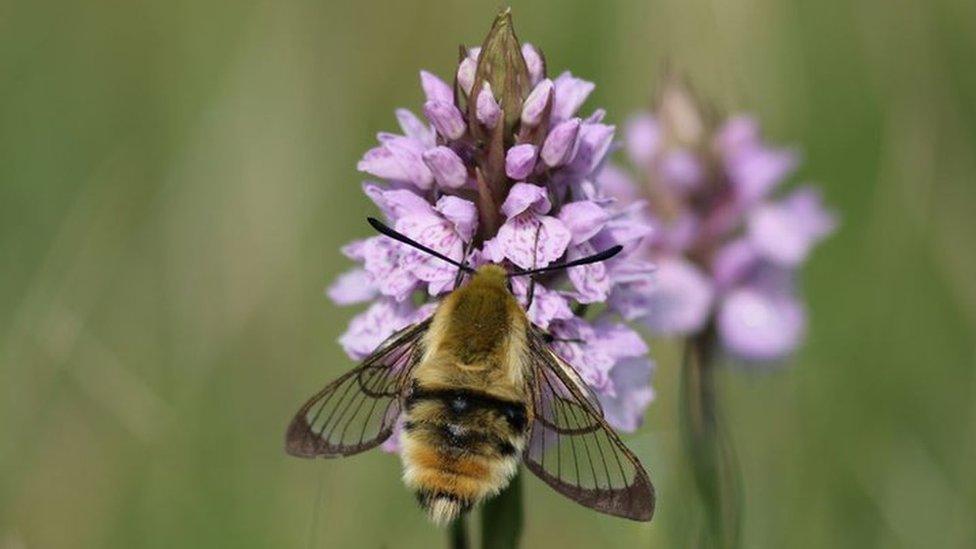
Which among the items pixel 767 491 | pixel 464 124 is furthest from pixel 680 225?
pixel 464 124

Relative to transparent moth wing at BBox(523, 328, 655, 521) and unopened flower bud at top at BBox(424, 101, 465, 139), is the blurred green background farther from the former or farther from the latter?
unopened flower bud at top at BBox(424, 101, 465, 139)

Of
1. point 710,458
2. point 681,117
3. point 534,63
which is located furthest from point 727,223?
point 534,63

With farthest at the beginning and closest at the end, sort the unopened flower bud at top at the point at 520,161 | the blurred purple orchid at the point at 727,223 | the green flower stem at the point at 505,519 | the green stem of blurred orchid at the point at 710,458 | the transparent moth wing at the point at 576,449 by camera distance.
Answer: the blurred purple orchid at the point at 727,223 → the green stem of blurred orchid at the point at 710,458 → the green flower stem at the point at 505,519 → the unopened flower bud at top at the point at 520,161 → the transparent moth wing at the point at 576,449

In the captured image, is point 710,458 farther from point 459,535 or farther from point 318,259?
point 318,259

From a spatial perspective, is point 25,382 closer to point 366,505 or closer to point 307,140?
point 366,505

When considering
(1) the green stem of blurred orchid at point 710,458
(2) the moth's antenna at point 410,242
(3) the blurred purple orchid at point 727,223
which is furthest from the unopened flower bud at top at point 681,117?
(2) the moth's antenna at point 410,242

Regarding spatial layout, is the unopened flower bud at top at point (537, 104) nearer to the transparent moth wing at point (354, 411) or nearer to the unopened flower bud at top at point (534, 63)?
the unopened flower bud at top at point (534, 63)

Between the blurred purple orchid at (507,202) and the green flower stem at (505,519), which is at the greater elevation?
the blurred purple orchid at (507,202)

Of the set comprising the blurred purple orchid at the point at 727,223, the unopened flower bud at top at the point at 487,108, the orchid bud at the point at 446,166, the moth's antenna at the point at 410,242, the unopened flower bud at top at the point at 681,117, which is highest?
the unopened flower bud at top at the point at 681,117
